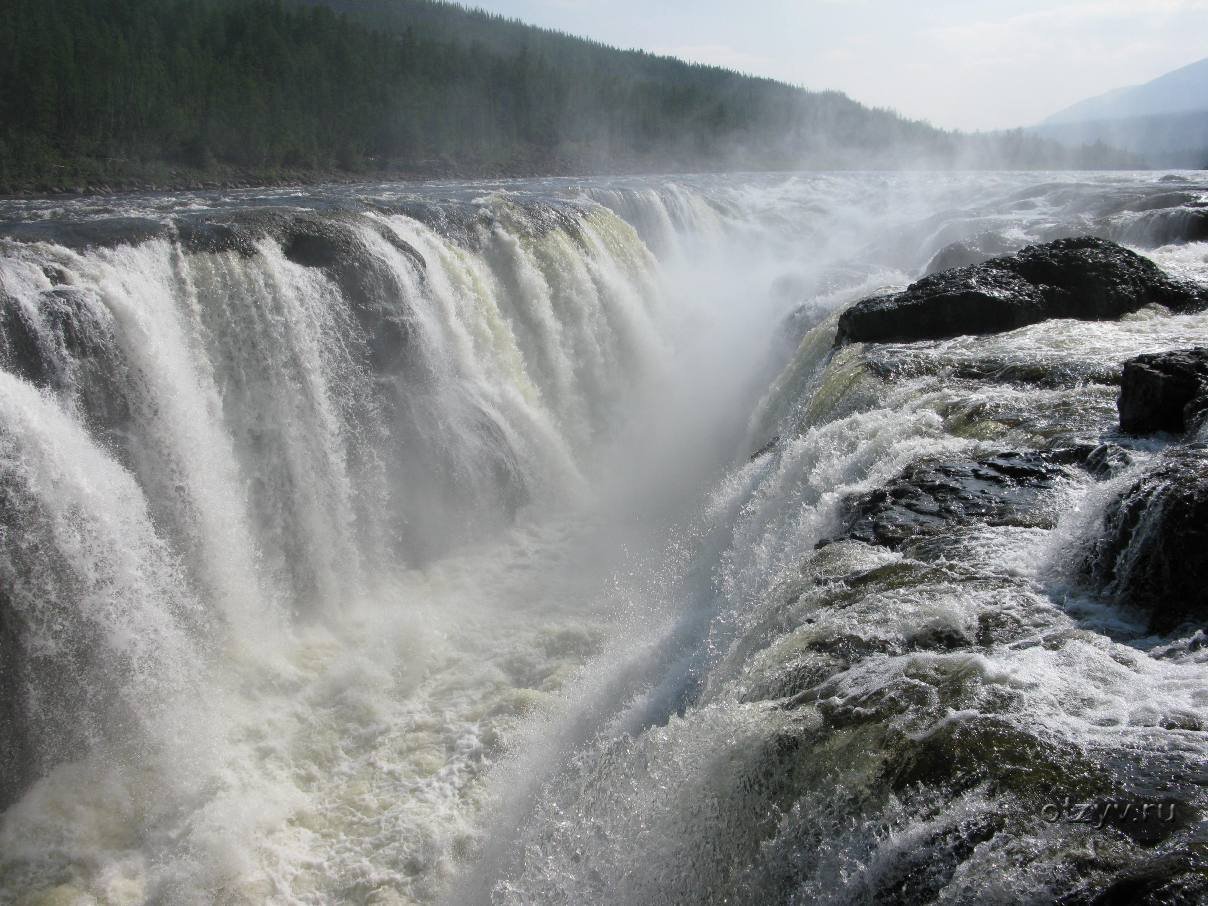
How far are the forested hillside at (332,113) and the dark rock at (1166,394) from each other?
30.2 metres

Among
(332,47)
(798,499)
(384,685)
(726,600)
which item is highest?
(332,47)

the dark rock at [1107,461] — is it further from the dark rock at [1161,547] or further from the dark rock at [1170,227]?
the dark rock at [1170,227]

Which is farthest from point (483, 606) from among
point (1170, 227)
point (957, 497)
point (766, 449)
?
point (1170, 227)

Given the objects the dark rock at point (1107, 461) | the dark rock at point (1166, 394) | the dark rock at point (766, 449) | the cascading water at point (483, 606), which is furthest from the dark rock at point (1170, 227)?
the dark rock at point (1107, 461)

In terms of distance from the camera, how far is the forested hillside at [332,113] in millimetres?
29078

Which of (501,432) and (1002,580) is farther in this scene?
(501,432)

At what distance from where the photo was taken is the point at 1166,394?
16.9 feet

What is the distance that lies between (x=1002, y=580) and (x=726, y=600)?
2.48 m

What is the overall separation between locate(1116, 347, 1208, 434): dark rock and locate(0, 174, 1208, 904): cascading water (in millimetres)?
472

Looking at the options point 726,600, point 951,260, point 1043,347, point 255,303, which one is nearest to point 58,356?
point 255,303

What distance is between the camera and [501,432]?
10445mm

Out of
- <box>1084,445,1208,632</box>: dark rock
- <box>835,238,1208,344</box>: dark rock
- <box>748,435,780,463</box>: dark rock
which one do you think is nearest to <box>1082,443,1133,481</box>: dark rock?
<box>1084,445,1208,632</box>: dark rock

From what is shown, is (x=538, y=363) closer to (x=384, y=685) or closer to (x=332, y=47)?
(x=384, y=685)

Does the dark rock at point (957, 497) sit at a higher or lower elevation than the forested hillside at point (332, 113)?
lower
